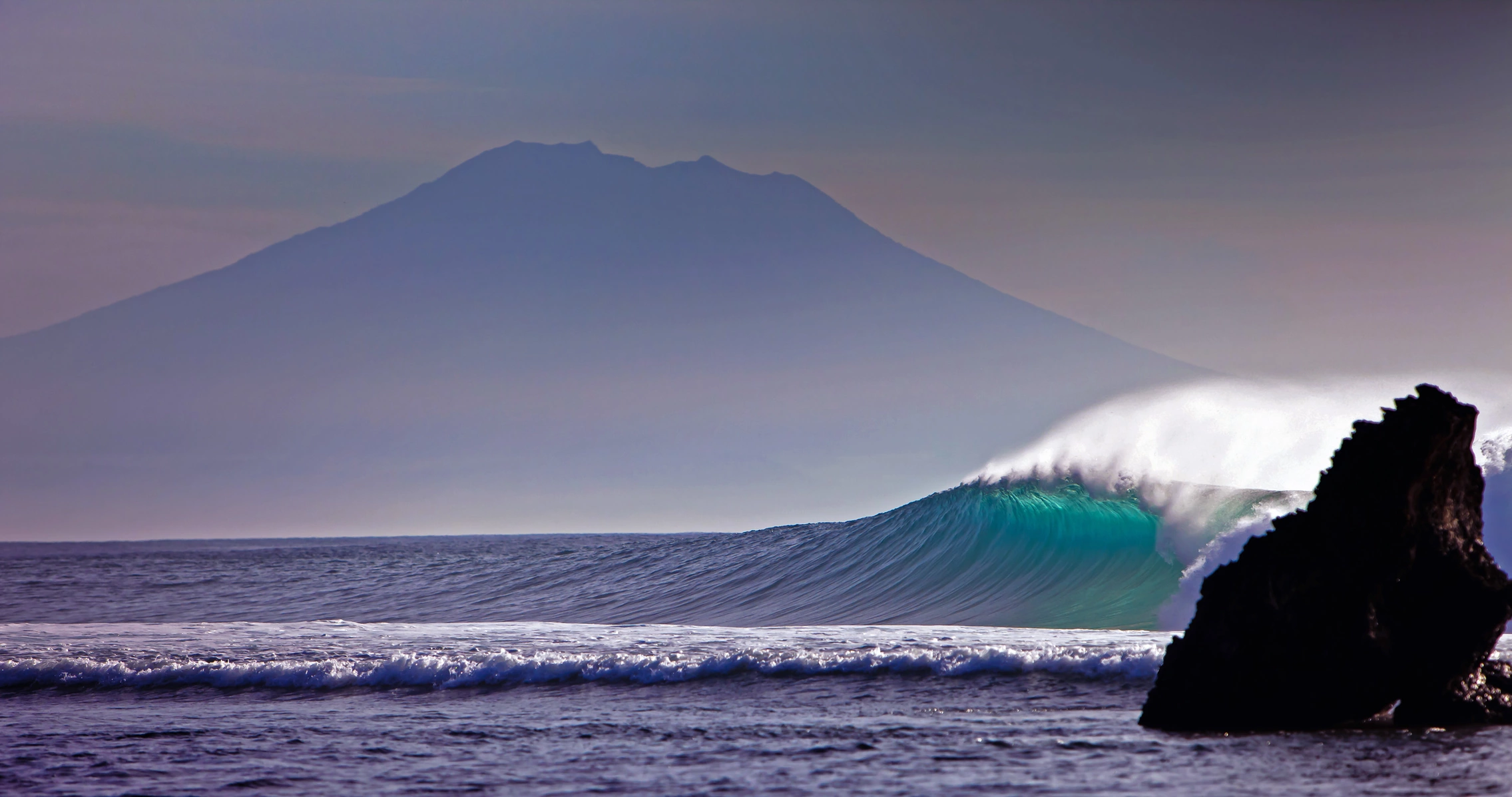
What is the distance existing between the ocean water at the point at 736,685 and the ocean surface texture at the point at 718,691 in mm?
44

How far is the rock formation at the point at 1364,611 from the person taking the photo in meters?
7.80

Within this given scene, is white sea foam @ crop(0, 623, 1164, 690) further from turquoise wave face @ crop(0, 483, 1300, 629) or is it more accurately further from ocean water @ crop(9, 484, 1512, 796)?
turquoise wave face @ crop(0, 483, 1300, 629)

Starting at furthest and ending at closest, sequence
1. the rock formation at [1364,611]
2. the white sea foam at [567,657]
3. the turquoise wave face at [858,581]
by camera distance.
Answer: the turquoise wave face at [858,581], the white sea foam at [567,657], the rock formation at [1364,611]

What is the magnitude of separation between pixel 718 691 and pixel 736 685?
0.31 m

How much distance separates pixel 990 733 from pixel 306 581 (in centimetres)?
2834

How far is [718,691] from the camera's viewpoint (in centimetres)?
A: 1111

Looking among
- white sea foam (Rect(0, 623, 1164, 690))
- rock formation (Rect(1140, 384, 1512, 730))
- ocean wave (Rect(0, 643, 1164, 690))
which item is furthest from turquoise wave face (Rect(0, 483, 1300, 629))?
rock formation (Rect(1140, 384, 1512, 730))

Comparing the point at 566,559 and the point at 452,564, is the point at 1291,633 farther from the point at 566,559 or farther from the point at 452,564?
the point at 452,564

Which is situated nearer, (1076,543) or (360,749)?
(360,749)

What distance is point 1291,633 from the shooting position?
306 inches

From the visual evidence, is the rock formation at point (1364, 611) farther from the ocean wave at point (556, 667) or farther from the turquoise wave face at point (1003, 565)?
the turquoise wave face at point (1003, 565)

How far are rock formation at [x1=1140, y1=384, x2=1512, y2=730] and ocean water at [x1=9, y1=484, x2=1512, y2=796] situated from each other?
29cm

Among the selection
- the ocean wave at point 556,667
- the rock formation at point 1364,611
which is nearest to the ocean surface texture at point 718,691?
the ocean wave at point 556,667

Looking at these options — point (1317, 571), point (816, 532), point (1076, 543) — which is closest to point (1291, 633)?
point (1317, 571)
